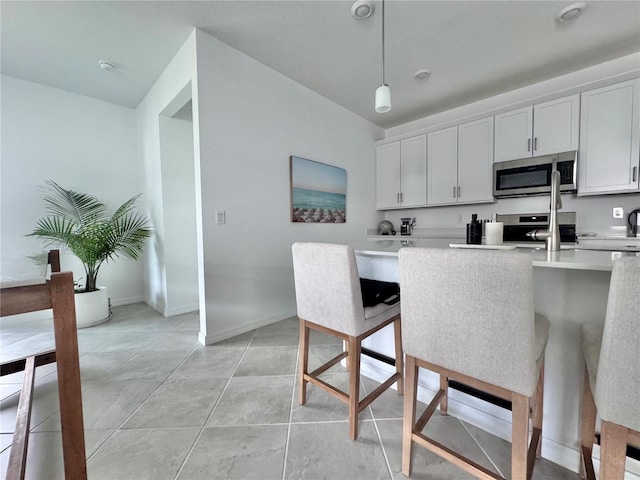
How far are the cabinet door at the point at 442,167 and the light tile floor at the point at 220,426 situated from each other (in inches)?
106

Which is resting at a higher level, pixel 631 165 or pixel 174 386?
pixel 631 165

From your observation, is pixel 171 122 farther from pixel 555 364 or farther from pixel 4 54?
pixel 555 364

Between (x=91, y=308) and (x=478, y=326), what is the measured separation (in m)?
3.50

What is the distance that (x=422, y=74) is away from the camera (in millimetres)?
2703

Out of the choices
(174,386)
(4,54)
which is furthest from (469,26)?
(4,54)

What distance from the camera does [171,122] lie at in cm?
300

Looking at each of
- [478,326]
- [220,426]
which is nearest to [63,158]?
[220,426]

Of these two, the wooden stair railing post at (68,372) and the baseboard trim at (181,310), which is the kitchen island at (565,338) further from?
the baseboard trim at (181,310)

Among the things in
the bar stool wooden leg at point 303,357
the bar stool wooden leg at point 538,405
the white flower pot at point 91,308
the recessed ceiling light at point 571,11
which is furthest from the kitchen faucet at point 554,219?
the white flower pot at point 91,308

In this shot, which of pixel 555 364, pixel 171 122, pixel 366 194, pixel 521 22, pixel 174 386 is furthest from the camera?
pixel 366 194

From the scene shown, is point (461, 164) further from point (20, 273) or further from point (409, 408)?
point (20, 273)

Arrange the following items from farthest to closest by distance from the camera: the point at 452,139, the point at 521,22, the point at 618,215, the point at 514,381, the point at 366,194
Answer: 1. the point at 366,194
2. the point at 452,139
3. the point at 618,215
4. the point at 521,22
5. the point at 514,381

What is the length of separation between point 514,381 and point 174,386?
1.82m

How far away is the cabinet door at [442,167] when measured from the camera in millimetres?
3340
